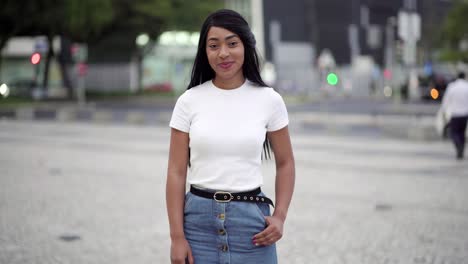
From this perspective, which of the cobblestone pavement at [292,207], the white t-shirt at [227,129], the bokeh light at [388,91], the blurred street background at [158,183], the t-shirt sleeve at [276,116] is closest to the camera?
the white t-shirt at [227,129]

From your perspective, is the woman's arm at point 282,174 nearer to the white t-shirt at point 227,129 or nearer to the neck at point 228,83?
the white t-shirt at point 227,129

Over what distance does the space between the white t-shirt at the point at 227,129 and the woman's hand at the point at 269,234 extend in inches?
6.6

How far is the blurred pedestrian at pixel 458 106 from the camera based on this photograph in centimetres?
1484

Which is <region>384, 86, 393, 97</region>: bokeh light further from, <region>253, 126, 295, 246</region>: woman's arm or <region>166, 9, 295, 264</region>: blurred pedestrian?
<region>166, 9, 295, 264</region>: blurred pedestrian

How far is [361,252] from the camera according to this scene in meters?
7.04

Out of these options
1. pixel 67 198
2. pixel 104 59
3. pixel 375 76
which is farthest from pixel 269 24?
pixel 67 198

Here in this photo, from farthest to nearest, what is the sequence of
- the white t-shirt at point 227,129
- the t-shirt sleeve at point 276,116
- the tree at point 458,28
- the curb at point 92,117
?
the tree at point 458,28 → the curb at point 92,117 → the t-shirt sleeve at point 276,116 → the white t-shirt at point 227,129

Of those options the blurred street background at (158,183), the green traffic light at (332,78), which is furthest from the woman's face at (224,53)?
the green traffic light at (332,78)

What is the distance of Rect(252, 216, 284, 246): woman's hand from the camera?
3.25 m

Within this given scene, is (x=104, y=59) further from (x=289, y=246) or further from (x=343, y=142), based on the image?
(x=289, y=246)

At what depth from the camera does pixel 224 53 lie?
328 centimetres

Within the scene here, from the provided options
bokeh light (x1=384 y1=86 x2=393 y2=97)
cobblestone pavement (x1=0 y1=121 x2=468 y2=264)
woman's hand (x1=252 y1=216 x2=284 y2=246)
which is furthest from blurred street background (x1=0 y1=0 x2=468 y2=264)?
bokeh light (x1=384 y1=86 x2=393 y2=97)

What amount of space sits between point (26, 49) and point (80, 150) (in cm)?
5821

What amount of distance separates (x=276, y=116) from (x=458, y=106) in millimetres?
12324
